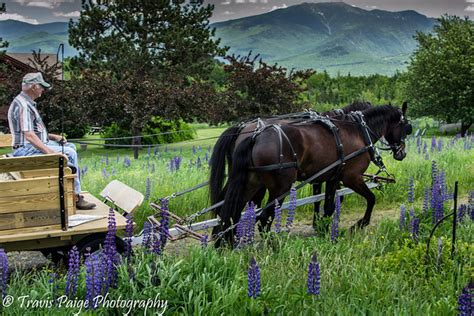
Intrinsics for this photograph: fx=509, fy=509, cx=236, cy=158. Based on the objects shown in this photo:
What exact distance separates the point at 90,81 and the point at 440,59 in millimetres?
22235

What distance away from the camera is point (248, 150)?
641 centimetres

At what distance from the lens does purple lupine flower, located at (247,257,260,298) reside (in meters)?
3.41

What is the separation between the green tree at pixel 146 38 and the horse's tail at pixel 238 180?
1877 cm

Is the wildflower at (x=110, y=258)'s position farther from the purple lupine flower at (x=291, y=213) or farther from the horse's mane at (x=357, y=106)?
the horse's mane at (x=357, y=106)

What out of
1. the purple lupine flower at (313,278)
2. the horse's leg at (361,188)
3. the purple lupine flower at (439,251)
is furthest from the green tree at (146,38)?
the purple lupine flower at (313,278)

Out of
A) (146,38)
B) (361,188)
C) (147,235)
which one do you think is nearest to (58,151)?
(147,235)

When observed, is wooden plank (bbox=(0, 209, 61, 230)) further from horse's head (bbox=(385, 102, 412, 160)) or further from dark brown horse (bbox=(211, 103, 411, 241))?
horse's head (bbox=(385, 102, 412, 160))

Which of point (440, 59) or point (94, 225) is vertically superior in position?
point (440, 59)

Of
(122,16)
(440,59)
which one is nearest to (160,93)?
(122,16)

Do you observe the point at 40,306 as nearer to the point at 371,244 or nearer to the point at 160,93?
the point at 371,244

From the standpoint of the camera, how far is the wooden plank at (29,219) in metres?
4.45

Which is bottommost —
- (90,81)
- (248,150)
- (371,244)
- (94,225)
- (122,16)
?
(371,244)

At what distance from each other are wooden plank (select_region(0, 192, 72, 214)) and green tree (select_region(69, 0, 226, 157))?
66.8 feet

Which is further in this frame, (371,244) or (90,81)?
(90,81)
